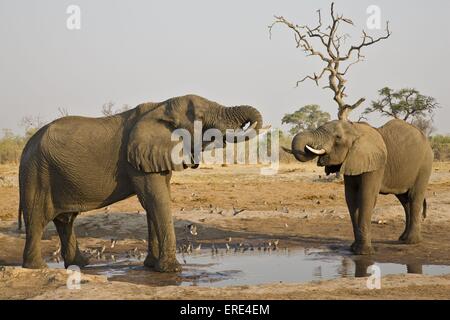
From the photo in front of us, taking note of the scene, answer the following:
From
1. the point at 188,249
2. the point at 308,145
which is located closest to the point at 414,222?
the point at 308,145

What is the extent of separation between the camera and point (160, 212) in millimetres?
9594

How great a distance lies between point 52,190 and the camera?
Result: 32.5 ft

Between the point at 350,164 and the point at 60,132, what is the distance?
15.3 feet

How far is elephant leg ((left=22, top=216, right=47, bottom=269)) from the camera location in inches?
389

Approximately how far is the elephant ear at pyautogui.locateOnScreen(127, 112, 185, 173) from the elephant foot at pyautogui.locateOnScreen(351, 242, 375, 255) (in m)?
3.41

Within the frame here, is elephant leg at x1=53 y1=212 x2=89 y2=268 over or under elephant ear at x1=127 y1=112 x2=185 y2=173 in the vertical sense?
under

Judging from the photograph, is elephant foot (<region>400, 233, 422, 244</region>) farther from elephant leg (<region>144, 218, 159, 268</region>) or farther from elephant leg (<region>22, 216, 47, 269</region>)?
elephant leg (<region>22, 216, 47, 269</region>)

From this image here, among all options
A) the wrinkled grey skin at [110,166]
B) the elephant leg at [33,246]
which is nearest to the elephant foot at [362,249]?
the wrinkled grey skin at [110,166]

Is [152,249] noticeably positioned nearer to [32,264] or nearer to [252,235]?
[32,264]

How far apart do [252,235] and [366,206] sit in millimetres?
3214

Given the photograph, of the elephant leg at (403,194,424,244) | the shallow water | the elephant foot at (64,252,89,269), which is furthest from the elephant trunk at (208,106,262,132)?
the elephant leg at (403,194,424,244)

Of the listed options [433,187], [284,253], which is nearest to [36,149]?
[284,253]

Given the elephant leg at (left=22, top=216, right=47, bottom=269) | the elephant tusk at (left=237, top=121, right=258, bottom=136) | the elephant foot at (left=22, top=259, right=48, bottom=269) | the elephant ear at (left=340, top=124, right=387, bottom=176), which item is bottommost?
the elephant foot at (left=22, top=259, right=48, bottom=269)

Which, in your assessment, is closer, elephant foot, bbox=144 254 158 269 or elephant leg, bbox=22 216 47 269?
elephant leg, bbox=22 216 47 269
